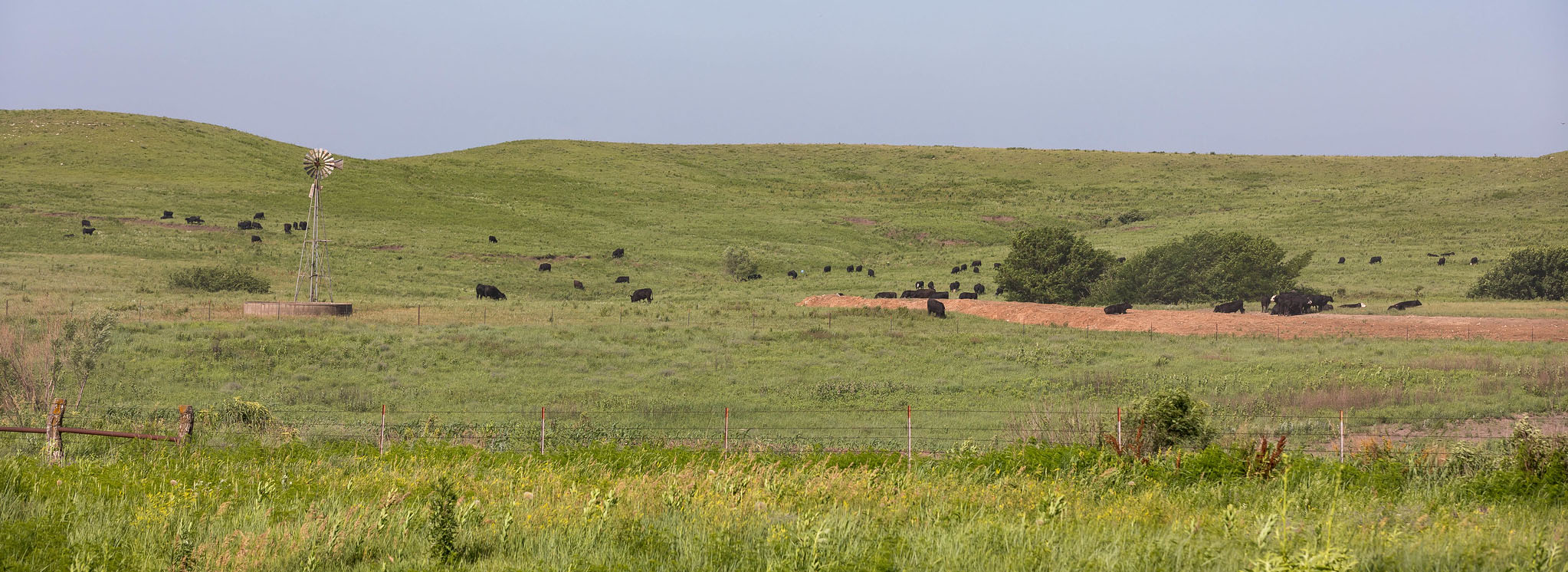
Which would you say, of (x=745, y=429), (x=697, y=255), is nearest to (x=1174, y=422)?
(x=745, y=429)

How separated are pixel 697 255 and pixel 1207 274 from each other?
140 ft

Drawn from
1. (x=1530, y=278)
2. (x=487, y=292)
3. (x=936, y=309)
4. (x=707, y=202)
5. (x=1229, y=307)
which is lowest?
(x=487, y=292)

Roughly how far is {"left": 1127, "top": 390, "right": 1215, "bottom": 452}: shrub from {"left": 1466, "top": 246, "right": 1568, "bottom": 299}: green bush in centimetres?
5031

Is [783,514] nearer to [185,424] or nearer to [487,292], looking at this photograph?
[185,424]

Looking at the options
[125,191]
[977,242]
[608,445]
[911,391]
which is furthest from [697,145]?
[608,445]

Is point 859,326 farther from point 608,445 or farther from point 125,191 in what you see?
point 125,191

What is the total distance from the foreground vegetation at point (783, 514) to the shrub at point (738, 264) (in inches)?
2549

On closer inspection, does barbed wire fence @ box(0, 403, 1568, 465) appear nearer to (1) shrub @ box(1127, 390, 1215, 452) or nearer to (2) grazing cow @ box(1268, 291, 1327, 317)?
(1) shrub @ box(1127, 390, 1215, 452)

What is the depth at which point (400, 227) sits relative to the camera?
87.8 metres

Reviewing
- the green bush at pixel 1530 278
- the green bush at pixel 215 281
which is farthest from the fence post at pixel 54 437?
the green bush at pixel 1530 278

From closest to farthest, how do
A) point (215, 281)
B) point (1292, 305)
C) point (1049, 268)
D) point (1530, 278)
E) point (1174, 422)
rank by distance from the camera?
point (1174, 422), point (1292, 305), point (1530, 278), point (215, 281), point (1049, 268)

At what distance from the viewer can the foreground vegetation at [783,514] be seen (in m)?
7.95

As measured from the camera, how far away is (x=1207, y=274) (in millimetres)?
58719

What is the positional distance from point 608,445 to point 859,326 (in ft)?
91.3
